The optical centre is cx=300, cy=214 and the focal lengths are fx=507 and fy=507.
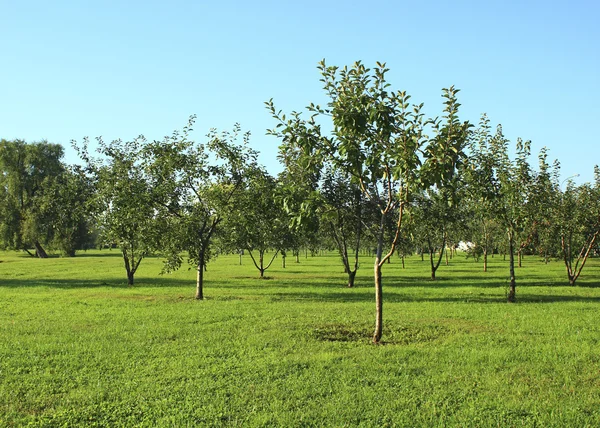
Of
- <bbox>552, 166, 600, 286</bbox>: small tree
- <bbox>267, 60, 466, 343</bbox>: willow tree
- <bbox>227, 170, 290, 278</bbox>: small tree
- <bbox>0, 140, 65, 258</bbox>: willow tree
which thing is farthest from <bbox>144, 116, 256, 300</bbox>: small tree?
<bbox>0, 140, 65, 258</bbox>: willow tree

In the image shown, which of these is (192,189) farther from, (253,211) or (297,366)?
(297,366)

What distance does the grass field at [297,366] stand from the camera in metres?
7.80

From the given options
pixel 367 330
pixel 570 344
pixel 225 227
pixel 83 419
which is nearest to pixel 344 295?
pixel 225 227

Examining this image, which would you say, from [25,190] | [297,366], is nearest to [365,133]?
[297,366]

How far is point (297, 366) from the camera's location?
10539mm

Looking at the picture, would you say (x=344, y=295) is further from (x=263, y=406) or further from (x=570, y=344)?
(x=263, y=406)

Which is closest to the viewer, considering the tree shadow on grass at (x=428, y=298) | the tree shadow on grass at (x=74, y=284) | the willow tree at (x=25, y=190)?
the tree shadow on grass at (x=428, y=298)

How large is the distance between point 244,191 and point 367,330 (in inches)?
407

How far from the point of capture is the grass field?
25.6 feet

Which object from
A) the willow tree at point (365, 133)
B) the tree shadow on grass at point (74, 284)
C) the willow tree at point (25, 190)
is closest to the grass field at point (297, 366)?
the willow tree at point (365, 133)

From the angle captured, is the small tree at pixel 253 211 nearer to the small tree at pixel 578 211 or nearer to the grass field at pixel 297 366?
the grass field at pixel 297 366

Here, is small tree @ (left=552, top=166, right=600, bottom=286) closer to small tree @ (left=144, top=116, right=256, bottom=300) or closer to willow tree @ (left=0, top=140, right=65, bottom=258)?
small tree @ (left=144, top=116, right=256, bottom=300)

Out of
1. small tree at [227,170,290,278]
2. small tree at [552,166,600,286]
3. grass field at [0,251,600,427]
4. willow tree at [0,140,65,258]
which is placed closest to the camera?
grass field at [0,251,600,427]

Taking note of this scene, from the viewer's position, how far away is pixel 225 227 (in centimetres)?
2323
